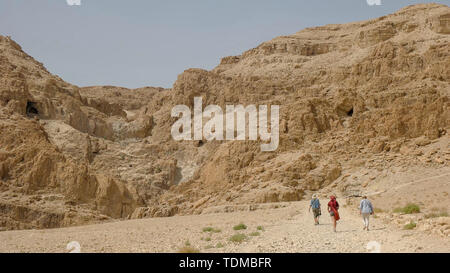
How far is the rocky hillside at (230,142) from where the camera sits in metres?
28.6

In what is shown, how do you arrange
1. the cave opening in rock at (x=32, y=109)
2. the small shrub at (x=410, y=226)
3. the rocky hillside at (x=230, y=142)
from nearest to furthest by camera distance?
the small shrub at (x=410, y=226)
the rocky hillside at (x=230, y=142)
the cave opening in rock at (x=32, y=109)

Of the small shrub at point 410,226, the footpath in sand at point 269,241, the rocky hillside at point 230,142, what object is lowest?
the footpath in sand at point 269,241

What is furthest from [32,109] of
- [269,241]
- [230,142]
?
[269,241]

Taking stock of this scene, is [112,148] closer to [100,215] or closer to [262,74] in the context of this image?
[100,215]

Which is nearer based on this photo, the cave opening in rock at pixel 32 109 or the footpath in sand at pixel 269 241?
the footpath in sand at pixel 269 241

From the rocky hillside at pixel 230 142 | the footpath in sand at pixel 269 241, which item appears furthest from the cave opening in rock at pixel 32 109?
the footpath in sand at pixel 269 241

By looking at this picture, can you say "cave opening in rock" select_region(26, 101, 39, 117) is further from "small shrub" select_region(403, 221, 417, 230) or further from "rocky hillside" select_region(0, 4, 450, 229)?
"small shrub" select_region(403, 221, 417, 230)

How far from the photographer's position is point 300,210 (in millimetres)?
21719

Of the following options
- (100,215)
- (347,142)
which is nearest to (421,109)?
(347,142)

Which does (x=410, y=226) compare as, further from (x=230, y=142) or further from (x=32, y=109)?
(x=32, y=109)

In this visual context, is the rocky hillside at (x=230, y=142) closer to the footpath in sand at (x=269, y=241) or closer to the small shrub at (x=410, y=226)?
the footpath in sand at (x=269, y=241)

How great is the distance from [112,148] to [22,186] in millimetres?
14108

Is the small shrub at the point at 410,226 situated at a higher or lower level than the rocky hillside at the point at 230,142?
lower

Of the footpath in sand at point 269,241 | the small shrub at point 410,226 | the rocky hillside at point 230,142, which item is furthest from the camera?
the rocky hillside at point 230,142
